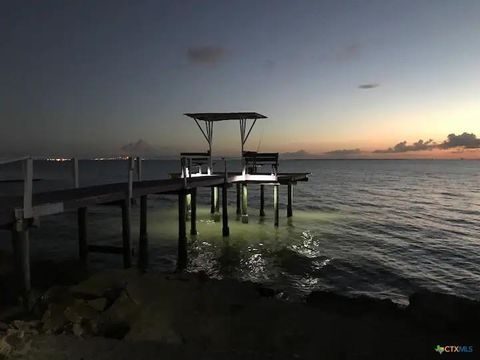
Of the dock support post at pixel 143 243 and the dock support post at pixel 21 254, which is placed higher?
the dock support post at pixel 21 254

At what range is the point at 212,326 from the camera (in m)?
7.04

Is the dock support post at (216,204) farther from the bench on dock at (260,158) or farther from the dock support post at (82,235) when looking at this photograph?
the dock support post at (82,235)

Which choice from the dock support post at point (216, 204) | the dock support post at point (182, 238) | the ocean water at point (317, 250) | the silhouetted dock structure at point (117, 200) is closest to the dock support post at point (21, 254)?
the silhouetted dock structure at point (117, 200)

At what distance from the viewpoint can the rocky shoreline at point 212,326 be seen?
20.2 feet

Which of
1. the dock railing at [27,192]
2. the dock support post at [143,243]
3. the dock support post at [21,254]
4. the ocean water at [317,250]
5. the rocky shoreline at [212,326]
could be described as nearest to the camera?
the rocky shoreline at [212,326]

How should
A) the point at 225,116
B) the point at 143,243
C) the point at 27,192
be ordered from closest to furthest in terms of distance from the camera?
the point at 27,192 < the point at 143,243 < the point at 225,116

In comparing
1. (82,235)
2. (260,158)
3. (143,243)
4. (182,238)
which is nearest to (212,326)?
(82,235)

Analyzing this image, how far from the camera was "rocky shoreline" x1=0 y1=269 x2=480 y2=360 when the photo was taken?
20.2 feet

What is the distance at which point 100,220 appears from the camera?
2859 centimetres

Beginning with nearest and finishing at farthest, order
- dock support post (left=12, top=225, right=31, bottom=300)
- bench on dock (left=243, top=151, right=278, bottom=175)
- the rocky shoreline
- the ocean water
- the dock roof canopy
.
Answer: the rocky shoreline → dock support post (left=12, top=225, right=31, bottom=300) → the ocean water → the dock roof canopy → bench on dock (left=243, top=151, right=278, bottom=175)

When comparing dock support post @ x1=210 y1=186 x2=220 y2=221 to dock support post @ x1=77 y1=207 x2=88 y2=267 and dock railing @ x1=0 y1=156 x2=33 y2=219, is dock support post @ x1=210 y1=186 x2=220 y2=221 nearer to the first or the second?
dock support post @ x1=77 y1=207 x2=88 y2=267

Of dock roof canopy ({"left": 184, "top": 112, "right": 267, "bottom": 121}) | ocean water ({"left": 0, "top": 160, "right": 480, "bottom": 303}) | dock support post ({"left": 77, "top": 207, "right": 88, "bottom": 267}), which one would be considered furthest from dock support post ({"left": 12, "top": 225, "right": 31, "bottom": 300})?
dock roof canopy ({"left": 184, "top": 112, "right": 267, "bottom": 121})

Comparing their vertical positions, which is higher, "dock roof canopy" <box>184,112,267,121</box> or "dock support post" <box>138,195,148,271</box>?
"dock roof canopy" <box>184,112,267,121</box>

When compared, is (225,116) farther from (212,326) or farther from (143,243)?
(212,326)
